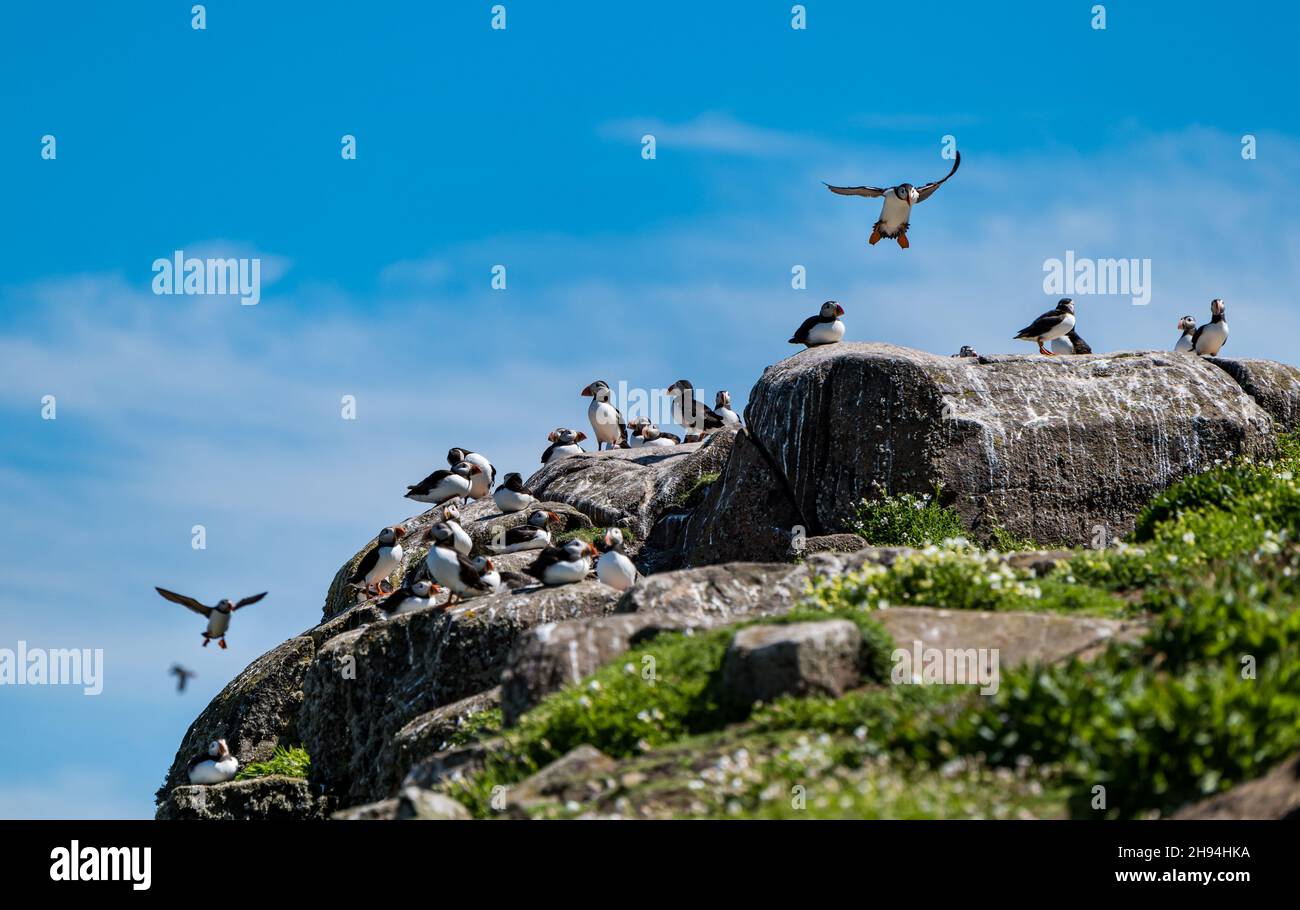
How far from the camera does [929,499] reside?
70.2ft

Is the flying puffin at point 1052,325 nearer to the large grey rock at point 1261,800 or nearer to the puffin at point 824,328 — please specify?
the puffin at point 824,328

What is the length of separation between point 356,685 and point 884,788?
11857 mm

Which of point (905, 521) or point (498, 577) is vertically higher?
point (905, 521)

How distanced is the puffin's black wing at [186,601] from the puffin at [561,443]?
849 cm

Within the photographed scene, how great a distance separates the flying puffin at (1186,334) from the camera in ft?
86.4

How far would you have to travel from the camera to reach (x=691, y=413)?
33.2m

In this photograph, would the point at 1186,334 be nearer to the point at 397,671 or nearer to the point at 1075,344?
the point at 1075,344

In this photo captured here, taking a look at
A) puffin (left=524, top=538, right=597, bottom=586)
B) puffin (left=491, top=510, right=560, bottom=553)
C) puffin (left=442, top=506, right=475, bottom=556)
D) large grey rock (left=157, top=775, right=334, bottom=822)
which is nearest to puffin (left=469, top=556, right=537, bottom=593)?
puffin (left=524, top=538, right=597, bottom=586)

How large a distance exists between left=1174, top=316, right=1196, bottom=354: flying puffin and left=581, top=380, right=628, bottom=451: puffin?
471 inches

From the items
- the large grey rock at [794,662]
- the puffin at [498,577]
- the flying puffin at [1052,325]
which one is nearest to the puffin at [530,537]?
the puffin at [498,577]

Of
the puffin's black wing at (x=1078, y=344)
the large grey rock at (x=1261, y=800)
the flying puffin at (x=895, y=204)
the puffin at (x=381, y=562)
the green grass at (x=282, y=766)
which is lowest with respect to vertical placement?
the green grass at (x=282, y=766)

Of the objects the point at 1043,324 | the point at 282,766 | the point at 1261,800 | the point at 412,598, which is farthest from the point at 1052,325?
the point at 1261,800

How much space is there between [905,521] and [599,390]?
1303 centimetres
